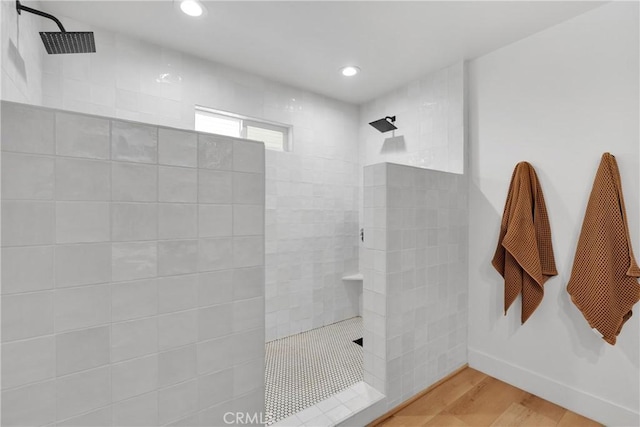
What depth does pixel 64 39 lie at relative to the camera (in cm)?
140

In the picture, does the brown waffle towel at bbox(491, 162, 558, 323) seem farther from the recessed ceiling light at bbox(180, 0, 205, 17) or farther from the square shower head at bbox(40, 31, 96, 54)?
the square shower head at bbox(40, 31, 96, 54)

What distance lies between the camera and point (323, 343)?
8.50ft

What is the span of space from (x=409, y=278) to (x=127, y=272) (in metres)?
1.50

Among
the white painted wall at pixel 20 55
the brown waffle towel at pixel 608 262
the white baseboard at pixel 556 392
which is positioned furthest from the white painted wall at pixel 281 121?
the brown waffle towel at pixel 608 262

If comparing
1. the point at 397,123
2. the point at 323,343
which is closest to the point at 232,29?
the point at 397,123

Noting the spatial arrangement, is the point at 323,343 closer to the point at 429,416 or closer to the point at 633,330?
the point at 429,416

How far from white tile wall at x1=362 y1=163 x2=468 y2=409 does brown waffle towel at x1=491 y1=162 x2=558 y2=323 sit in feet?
1.15

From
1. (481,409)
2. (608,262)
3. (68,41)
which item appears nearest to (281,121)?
(68,41)

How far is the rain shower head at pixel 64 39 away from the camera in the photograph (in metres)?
1.34

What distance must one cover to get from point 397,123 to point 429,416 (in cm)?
236

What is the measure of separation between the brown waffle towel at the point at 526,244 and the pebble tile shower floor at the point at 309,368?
1.21 meters

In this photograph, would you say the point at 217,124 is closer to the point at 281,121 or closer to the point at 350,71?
the point at 281,121

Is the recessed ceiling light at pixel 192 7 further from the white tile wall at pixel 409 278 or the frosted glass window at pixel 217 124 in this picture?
the white tile wall at pixel 409 278

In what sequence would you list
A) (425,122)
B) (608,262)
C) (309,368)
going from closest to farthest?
(608,262), (309,368), (425,122)
